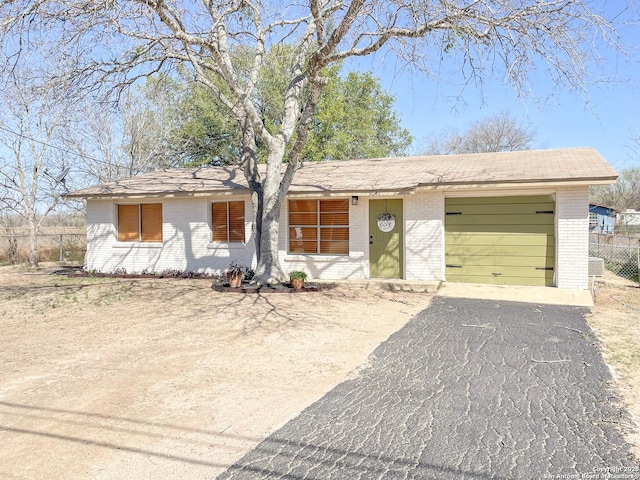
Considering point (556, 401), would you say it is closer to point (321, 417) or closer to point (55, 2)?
point (321, 417)

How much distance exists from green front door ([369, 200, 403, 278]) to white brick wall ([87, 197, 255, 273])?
3512mm

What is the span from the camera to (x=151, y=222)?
1455 cm

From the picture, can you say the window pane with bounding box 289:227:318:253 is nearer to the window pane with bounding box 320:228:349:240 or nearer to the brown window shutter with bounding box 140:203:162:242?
the window pane with bounding box 320:228:349:240

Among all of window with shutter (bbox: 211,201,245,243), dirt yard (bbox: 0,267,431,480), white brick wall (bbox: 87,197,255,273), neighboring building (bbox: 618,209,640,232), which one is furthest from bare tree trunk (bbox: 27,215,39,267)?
neighboring building (bbox: 618,209,640,232)

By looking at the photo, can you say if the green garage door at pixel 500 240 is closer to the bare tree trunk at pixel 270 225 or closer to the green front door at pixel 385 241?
the green front door at pixel 385 241

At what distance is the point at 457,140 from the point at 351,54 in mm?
30813

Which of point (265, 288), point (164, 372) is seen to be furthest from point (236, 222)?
point (164, 372)

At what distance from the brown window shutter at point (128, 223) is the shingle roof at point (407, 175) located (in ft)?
2.19

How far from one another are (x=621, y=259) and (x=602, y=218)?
17543 mm

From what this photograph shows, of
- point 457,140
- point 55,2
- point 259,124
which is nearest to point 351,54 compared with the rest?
point 259,124

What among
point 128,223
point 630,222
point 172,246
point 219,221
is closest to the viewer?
point 219,221

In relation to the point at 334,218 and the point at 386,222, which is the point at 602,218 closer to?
the point at 386,222

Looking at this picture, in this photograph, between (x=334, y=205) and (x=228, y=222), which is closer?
(x=334, y=205)

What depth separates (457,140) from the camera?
37.6m
